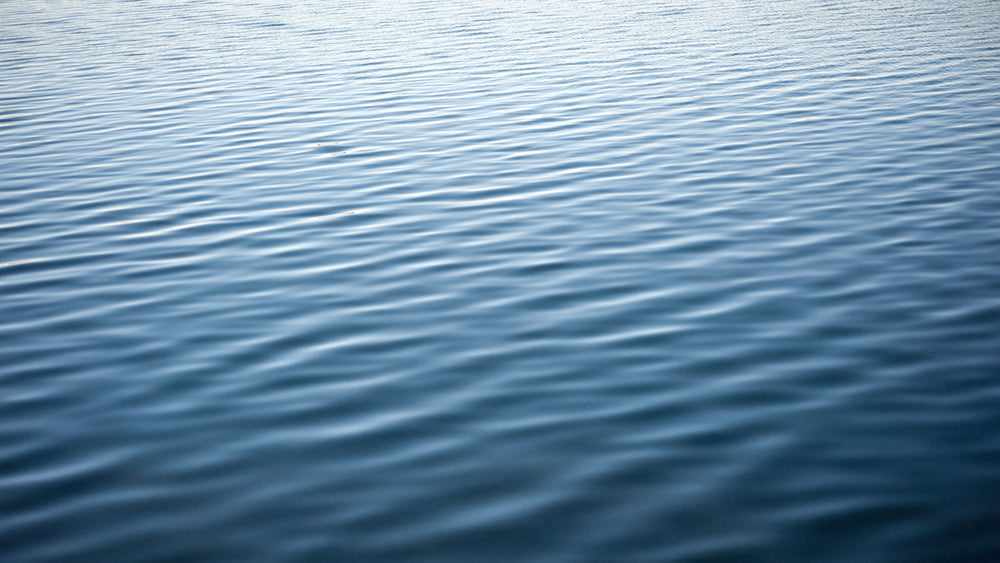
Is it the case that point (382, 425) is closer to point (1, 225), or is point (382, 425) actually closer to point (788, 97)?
point (1, 225)

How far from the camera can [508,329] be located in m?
7.24

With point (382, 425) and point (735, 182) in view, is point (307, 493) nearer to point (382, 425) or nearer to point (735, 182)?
point (382, 425)

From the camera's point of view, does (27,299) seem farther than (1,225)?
No

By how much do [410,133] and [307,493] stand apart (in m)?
9.89

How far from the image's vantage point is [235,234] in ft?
32.4

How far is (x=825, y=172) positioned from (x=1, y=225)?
9348 mm

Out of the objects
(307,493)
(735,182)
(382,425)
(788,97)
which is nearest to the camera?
(307,493)

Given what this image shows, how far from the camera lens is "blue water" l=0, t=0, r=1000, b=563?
491 cm

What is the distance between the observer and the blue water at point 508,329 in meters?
4.91

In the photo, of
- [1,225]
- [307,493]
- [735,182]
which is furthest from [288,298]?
[735,182]

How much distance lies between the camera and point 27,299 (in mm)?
8219

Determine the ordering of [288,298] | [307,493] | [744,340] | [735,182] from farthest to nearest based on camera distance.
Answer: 1. [735,182]
2. [288,298]
3. [744,340]
4. [307,493]

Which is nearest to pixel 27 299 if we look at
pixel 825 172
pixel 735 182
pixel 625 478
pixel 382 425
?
pixel 382 425

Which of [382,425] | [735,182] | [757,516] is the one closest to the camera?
[757,516]
